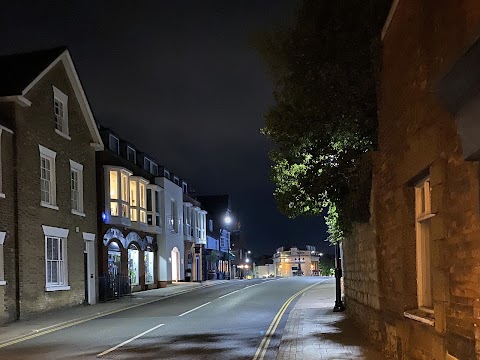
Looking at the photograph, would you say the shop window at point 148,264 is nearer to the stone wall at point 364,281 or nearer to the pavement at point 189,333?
the pavement at point 189,333

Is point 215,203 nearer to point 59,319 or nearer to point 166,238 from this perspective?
point 166,238

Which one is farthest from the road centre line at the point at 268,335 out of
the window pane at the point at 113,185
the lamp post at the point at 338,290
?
the window pane at the point at 113,185

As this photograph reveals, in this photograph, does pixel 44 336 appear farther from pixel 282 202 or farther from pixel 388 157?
pixel 388 157

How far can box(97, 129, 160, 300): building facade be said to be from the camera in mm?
29672

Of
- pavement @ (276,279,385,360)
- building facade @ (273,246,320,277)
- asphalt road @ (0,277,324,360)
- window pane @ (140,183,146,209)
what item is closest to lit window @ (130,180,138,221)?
window pane @ (140,183,146,209)

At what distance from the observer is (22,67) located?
74.1ft

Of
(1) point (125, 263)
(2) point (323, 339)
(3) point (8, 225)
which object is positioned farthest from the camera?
(1) point (125, 263)

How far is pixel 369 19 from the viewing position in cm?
1112

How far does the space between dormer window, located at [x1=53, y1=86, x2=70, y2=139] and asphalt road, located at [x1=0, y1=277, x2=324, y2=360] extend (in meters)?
7.99

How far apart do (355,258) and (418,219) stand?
6.35 meters

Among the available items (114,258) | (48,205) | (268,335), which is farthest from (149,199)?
(268,335)

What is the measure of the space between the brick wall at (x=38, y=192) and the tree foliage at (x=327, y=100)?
9875 millimetres

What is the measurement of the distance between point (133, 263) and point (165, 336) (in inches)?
829

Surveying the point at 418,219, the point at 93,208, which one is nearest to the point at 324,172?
the point at 418,219
